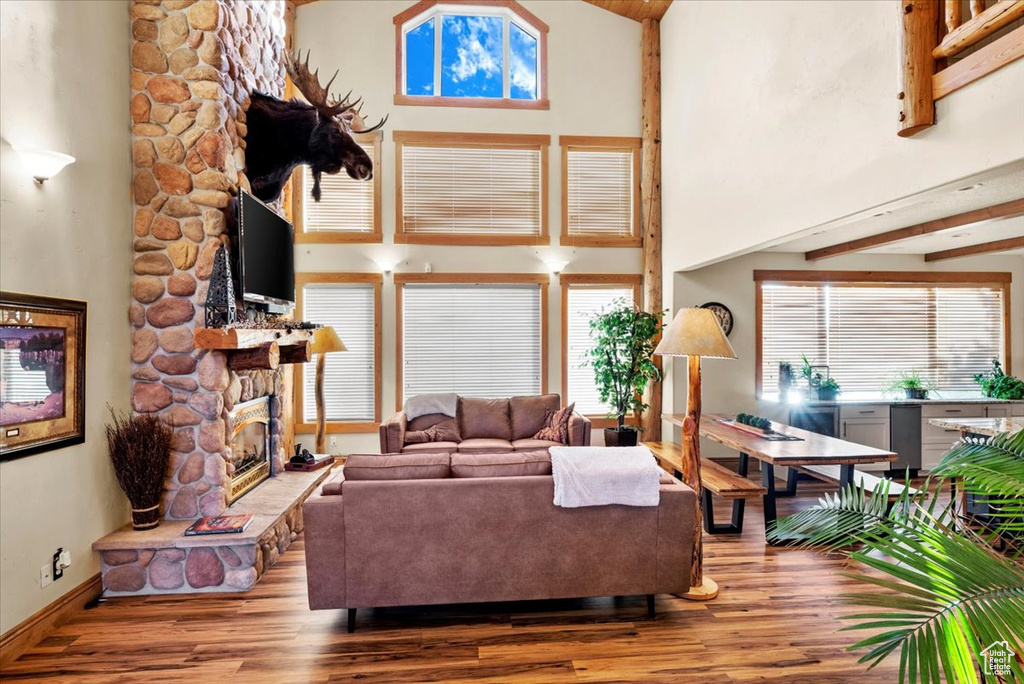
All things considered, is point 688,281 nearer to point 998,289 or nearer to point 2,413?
point 998,289

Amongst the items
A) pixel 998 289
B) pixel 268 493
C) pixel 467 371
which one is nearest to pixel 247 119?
pixel 268 493

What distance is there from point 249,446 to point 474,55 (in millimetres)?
5372

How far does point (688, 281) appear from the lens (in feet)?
21.3

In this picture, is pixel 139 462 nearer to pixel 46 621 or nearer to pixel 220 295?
pixel 46 621

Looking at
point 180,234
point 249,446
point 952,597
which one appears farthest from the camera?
point 249,446

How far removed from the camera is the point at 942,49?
2.61m

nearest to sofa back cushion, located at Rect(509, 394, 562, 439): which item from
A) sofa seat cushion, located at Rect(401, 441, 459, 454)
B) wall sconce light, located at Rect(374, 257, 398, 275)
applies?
sofa seat cushion, located at Rect(401, 441, 459, 454)

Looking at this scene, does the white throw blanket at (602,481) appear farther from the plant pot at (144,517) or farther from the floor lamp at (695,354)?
the plant pot at (144,517)

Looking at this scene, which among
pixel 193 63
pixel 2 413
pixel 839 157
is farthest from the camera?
pixel 193 63

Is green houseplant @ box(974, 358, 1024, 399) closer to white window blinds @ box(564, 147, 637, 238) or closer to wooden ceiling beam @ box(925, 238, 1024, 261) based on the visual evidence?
wooden ceiling beam @ box(925, 238, 1024, 261)

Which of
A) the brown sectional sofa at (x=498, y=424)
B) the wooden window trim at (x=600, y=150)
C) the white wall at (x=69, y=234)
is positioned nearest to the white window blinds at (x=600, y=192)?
the wooden window trim at (x=600, y=150)

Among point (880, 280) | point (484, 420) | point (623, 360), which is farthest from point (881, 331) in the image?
point (484, 420)

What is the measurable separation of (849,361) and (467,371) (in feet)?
15.3

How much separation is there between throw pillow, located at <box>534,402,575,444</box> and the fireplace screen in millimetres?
2648
